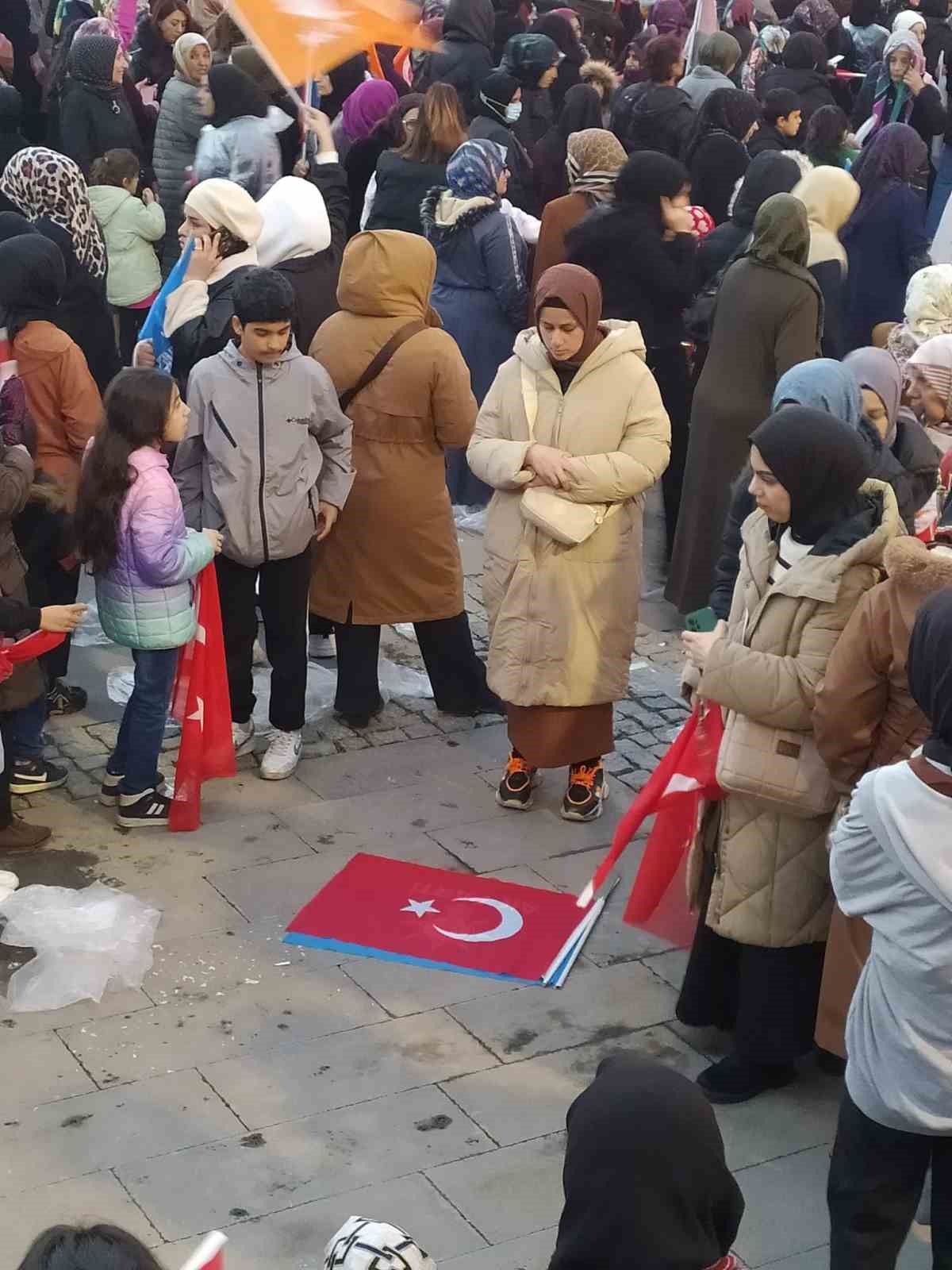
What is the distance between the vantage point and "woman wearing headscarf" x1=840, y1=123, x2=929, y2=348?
10.1 meters

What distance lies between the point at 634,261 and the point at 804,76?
510 centimetres

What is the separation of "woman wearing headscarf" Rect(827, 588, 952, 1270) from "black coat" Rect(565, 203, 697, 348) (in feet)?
17.5

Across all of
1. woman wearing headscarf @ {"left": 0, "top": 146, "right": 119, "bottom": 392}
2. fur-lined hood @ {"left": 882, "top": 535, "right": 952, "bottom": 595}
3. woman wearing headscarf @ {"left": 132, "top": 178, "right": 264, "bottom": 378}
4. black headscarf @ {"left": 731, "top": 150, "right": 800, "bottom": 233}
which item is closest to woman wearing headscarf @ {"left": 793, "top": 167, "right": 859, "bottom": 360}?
black headscarf @ {"left": 731, "top": 150, "right": 800, "bottom": 233}

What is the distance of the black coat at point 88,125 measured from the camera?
10.3 metres

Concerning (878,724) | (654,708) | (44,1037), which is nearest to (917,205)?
(654,708)

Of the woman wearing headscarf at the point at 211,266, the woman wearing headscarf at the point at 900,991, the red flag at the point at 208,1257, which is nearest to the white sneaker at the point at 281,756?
the woman wearing headscarf at the point at 211,266

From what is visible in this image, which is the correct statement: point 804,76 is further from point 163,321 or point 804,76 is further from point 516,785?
point 516,785

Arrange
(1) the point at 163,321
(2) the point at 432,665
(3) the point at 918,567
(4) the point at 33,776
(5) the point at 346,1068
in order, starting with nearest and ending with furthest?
(3) the point at 918,567 < (5) the point at 346,1068 < (4) the point at 33,776 < (1) the point at 163,321 < (2) the point at 432,665

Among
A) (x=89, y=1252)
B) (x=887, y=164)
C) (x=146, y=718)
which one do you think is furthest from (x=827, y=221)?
(x=89, y=1252)

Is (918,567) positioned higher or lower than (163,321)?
higher

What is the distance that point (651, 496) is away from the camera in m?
10.5

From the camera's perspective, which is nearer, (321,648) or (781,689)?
(781,689)

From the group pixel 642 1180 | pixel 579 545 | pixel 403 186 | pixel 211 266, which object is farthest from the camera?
pixel 403 186

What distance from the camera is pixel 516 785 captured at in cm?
659
